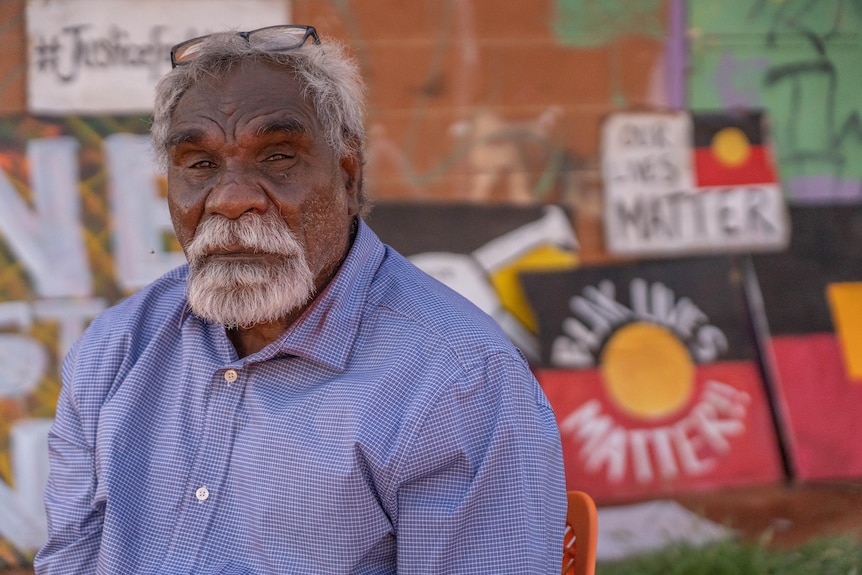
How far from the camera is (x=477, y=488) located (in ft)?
5.90

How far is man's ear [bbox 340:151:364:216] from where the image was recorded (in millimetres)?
2250

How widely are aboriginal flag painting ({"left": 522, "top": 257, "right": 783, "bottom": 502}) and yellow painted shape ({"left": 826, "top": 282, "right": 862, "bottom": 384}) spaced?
0.40 metres

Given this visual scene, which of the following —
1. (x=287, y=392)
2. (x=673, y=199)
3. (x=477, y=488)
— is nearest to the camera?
(x=477, y=488)

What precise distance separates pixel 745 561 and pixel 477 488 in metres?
2.27

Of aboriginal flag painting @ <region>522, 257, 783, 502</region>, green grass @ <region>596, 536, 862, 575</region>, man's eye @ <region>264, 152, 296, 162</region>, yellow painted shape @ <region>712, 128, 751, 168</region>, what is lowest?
green grass @ <region>596, 536, 862, 575</region>

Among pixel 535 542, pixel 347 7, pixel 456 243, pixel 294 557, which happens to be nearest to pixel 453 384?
pixel 535 542

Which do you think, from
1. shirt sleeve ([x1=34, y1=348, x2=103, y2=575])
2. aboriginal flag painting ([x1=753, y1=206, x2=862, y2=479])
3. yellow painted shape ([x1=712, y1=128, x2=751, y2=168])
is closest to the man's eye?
shirt sleeve ([x1=34, y1=348, x2=103, y2=575])

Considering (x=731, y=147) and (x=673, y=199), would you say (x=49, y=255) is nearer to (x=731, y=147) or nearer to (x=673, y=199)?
(x=673, y=199)

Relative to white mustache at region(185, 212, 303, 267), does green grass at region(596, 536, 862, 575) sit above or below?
below

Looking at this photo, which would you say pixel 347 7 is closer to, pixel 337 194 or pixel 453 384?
pixel 337 194

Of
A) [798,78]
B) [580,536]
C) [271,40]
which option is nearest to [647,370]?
[798,78]

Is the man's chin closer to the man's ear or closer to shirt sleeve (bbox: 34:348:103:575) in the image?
the man's ear

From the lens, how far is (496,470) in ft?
5.98

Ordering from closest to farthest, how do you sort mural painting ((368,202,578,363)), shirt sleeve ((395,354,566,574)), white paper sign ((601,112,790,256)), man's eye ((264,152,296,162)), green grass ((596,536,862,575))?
shirt sleeve ((395,354,566,574)), man's eye ((264,152,296,162)), green grass ((596,536,862,575)), mural painting ((368,202,578,363)), white paper sign ((601,112,790,256))
